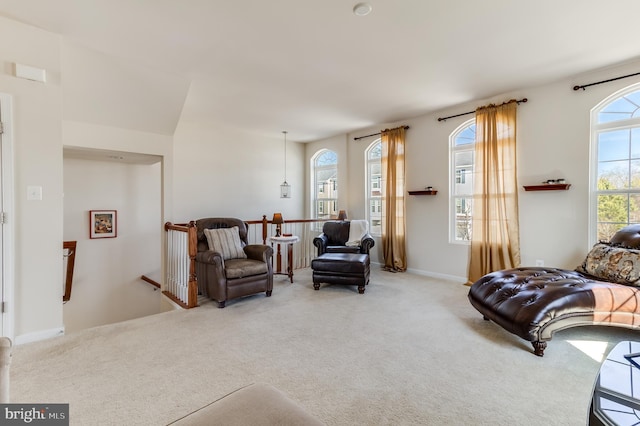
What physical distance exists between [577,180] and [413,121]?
260cm

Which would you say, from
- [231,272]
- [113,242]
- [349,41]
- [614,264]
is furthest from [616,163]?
[113,242]

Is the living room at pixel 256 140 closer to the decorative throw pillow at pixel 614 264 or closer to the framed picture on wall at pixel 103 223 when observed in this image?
the framed picture on wall at pixel 103 223

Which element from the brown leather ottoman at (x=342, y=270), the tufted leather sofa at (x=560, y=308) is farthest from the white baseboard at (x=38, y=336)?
the tufted leather sofa at (x=560, y=308)

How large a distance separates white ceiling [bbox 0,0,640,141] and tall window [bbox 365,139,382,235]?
6.04 ft

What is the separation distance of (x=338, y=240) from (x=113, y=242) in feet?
12.5

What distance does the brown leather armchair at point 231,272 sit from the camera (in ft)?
11.8

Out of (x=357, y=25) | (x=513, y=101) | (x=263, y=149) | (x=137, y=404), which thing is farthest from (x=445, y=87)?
(x=137, y=404)

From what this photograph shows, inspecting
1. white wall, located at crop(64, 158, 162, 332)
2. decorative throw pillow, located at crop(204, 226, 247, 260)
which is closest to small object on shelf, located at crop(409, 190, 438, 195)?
decorative throw pillow, located at crop(204, 226, 247, 260)

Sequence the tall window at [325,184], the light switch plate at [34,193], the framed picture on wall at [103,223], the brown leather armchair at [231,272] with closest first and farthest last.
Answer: the light switch plate at [34,193]
the brown leather armchair at [231,272]
the framed picture on wall at [103,223]
the tall window at [325,184]

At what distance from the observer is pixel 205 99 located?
14.4 feet

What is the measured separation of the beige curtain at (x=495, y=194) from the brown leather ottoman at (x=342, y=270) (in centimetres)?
176

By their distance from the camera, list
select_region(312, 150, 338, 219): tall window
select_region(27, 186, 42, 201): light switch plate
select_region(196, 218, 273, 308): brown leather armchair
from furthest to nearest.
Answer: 1. select_region(312, 150, 338, 219): tall window
2. select_region(196, 218, 273, 308): brown leather armchair
3. select_region(27, 186, 42, 201): light switch plate

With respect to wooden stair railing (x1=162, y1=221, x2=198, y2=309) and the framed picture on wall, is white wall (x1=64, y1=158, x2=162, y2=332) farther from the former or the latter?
wooden stair railing (x1=162, y1=221, x2=198, y2=309)

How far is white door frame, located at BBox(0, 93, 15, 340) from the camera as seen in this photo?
252 cm
